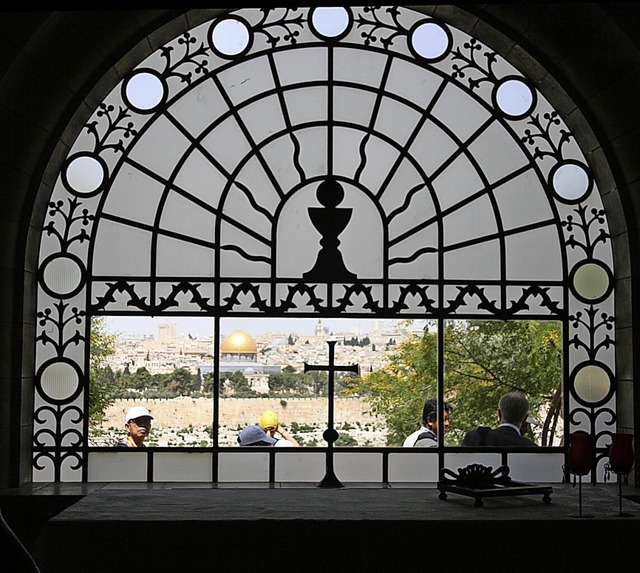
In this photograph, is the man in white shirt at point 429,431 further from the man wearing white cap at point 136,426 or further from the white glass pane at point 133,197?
the white glass pane at point 133,197

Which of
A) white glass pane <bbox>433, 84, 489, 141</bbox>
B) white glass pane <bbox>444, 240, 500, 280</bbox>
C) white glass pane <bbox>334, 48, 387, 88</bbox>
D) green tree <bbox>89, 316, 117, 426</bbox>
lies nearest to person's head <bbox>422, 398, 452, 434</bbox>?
white glass pane <bbox>444, 240, 500, 280</bbox>

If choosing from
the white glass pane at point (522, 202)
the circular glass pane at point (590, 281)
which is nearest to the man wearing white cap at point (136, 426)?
the white glass pane at point (522, 202)

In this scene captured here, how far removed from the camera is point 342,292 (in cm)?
629

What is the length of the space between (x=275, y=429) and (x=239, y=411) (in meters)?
0.26

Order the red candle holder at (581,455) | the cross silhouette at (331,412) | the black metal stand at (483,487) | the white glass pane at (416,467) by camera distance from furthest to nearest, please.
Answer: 1. the white glass pane at (416,467)
2. the cross silhouette at (331,412)
3. the black metal stand at (483,487)
4. the red candle holder at (581,455)

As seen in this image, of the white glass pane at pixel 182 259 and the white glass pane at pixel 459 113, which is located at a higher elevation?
the white glass pane at pixel 459 113

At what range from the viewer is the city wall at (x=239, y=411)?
618 centimetres

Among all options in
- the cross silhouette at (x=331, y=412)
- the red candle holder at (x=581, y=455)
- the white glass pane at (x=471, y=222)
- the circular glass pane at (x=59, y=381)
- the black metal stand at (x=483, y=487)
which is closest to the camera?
the red candle holder at (x=581, y=455)

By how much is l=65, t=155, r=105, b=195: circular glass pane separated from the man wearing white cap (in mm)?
1449

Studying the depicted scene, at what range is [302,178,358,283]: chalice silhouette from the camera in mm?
6266

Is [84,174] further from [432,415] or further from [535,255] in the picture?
[535,255]

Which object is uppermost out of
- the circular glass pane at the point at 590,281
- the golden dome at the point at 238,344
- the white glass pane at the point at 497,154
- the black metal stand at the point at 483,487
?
the white glass pane at the point at 497,154

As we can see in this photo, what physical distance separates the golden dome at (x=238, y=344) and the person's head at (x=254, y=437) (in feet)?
1.64

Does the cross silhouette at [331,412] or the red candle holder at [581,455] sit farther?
the cross silhouette at [331,412]
